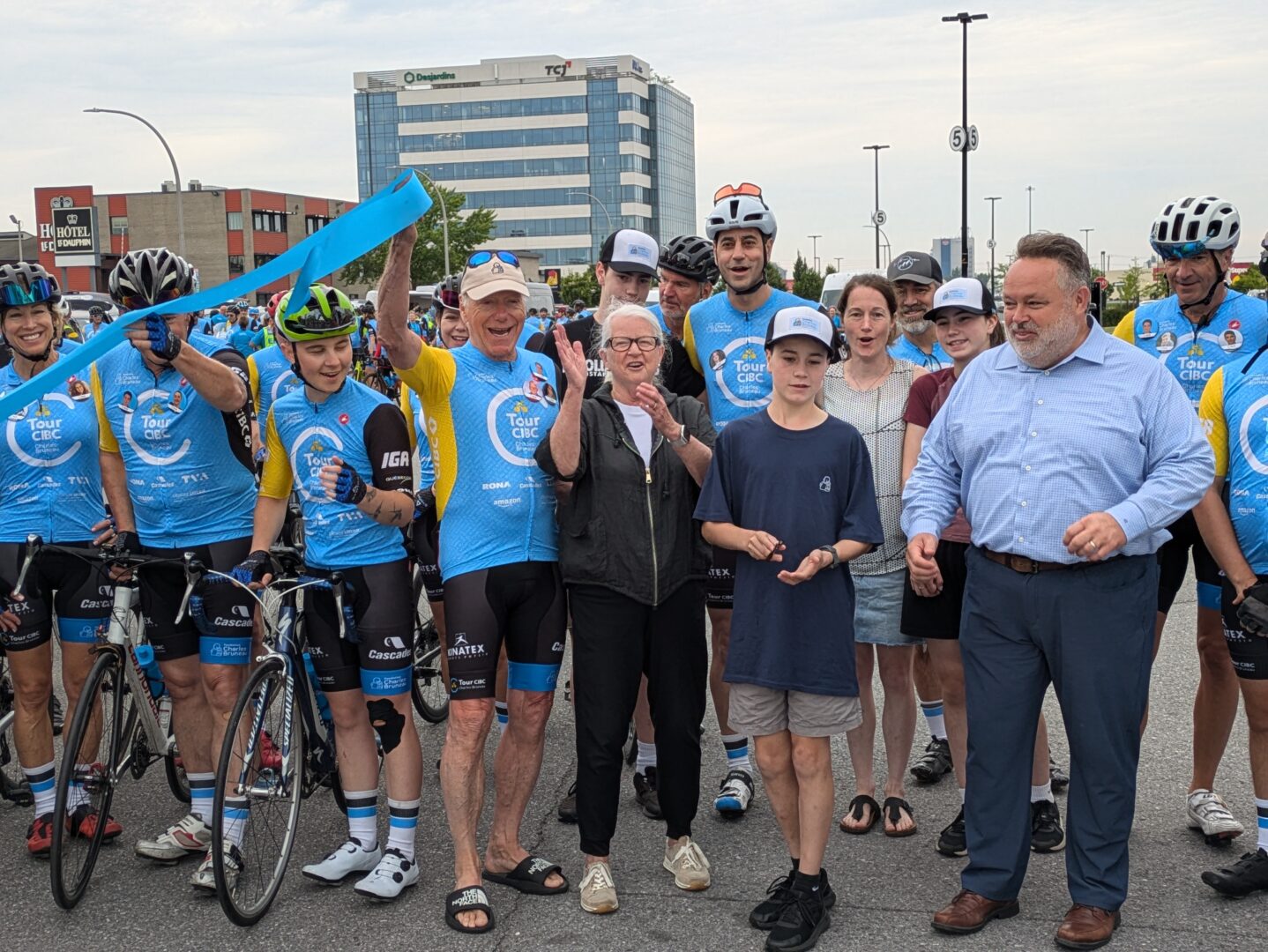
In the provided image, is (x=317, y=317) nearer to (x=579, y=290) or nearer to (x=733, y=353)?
(x=733, y=353)

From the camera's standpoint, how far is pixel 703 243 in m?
6.09

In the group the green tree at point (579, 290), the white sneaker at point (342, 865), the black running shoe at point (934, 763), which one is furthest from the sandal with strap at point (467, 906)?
the green tree at point (579, 290)

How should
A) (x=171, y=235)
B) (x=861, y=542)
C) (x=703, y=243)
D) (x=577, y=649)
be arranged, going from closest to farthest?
(x=861, y=542) → (x=577, y=649) → (x=703, y=243) → (x=171, y=235)

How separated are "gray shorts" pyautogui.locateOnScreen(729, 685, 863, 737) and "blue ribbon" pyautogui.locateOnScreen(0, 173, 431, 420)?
79.0 inches

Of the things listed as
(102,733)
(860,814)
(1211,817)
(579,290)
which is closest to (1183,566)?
(1211,817)

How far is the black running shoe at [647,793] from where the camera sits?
5.46 metres

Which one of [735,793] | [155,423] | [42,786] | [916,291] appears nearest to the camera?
[155,423]

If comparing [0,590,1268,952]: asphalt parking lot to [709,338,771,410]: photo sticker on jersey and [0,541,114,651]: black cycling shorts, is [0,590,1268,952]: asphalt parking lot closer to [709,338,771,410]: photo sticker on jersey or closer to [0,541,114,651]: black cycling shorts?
[0,541,114,651]: black cycling shorts

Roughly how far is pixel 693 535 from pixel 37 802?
2988 mm

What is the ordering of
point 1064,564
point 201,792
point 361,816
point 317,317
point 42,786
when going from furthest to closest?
point 42,786 → point 201,792 → point 361,816 → point 317,317 → point 1064,564

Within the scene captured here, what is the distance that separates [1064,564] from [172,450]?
3.42 m

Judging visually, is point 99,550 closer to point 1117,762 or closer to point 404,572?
point 404,572

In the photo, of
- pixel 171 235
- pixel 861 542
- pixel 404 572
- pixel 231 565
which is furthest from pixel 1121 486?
pixel 171 235

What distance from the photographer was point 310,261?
4.20 metres
